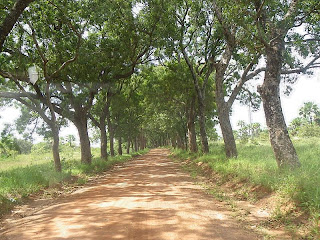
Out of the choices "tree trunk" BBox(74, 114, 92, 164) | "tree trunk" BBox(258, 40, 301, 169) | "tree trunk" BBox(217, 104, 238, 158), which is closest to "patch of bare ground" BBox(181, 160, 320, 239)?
"tree trunk" BBox(258, 40, 301, 169)

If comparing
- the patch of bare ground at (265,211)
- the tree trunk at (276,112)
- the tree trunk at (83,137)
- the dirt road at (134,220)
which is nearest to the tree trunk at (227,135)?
the patch of bare ground at (265,211)

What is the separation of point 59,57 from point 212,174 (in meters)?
9.51

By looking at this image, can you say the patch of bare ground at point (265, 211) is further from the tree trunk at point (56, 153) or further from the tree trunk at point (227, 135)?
the tree trunk at point (56, 153)

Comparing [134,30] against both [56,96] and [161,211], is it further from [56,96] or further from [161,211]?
[161,211]

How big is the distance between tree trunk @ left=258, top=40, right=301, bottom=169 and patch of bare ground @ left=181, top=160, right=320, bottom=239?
1.32 m

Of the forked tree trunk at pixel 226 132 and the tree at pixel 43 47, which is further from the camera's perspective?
the forked tree trunk at pixel 226 132

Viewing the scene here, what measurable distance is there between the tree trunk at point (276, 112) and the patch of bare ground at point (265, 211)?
1.32 meters

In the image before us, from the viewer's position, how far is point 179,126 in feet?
109

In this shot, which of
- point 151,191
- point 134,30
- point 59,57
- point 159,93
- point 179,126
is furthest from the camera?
point 179,126

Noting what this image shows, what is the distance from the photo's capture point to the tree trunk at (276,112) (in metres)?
7.76

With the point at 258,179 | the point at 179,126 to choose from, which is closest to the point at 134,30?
the point at 258,179

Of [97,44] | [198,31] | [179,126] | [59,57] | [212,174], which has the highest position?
[198,31]

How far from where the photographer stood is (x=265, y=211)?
598 centimetres

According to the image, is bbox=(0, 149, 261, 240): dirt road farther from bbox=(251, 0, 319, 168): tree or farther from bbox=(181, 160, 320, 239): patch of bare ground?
bbox=(251, 0, 319, 168): tree
